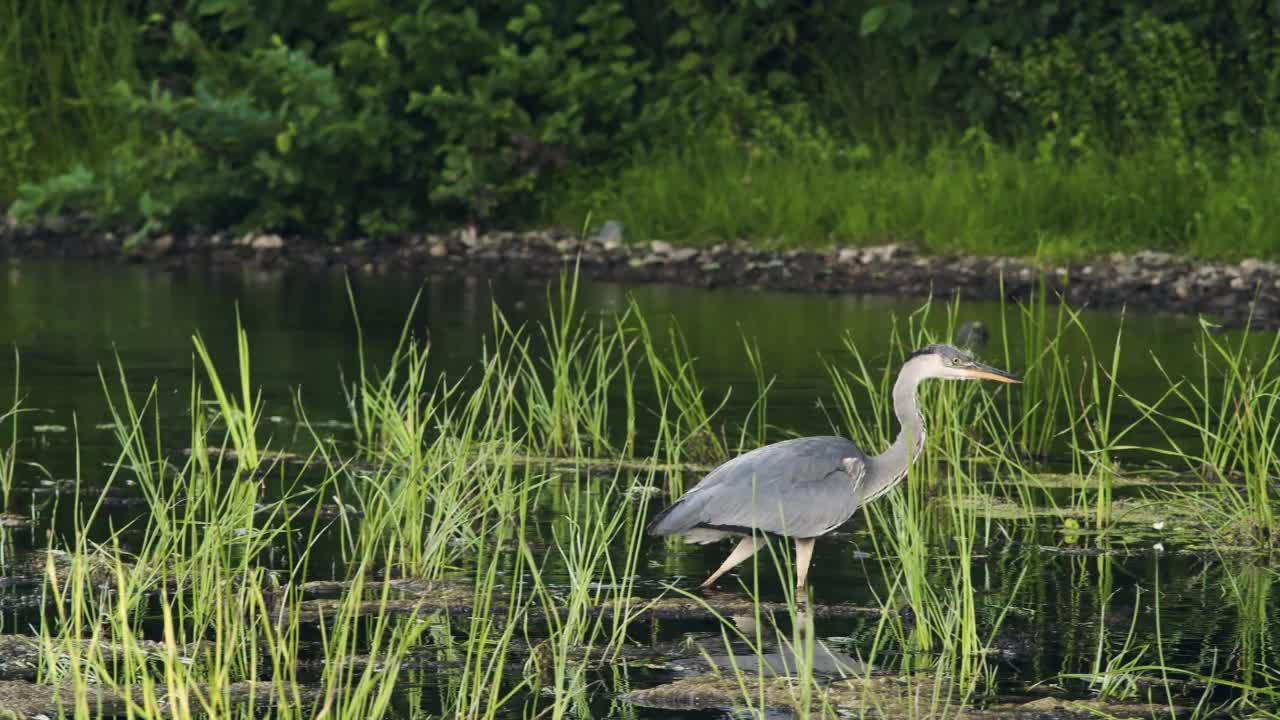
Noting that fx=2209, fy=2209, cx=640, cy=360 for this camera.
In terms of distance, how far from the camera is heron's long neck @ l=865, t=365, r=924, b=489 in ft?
22.3

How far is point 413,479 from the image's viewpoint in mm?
6340

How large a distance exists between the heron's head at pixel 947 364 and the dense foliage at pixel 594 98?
34.3 feet

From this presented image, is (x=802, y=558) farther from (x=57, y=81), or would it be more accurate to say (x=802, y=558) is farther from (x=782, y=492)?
(x=57, y=81)

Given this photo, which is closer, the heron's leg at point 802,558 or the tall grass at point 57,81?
the heron's leg at point 802,558

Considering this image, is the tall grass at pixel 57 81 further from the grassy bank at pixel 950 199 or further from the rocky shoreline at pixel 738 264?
the grassy bank at pixel 950 199

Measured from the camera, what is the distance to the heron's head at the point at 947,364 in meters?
6.82

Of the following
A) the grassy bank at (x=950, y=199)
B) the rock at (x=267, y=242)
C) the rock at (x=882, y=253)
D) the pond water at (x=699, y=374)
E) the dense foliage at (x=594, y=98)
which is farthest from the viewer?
the rock at (x=267, y=242)

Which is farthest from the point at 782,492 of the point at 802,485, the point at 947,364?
the point at 947,364

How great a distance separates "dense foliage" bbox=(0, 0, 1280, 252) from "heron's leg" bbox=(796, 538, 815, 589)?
10.7 metres

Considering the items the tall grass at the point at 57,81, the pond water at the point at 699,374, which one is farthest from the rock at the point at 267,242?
the tall grass at the point at 57,81

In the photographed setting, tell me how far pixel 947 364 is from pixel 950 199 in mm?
10203

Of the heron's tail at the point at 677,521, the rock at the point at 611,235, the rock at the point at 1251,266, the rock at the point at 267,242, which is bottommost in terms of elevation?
the rock at the point at 267,242

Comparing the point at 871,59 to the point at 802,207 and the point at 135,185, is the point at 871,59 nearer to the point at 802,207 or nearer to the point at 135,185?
the point at 802,207

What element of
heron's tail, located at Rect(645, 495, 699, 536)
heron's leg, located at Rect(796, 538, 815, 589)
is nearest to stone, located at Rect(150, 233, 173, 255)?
heron's leg, located at Rect(796, 538, 815, 589)
